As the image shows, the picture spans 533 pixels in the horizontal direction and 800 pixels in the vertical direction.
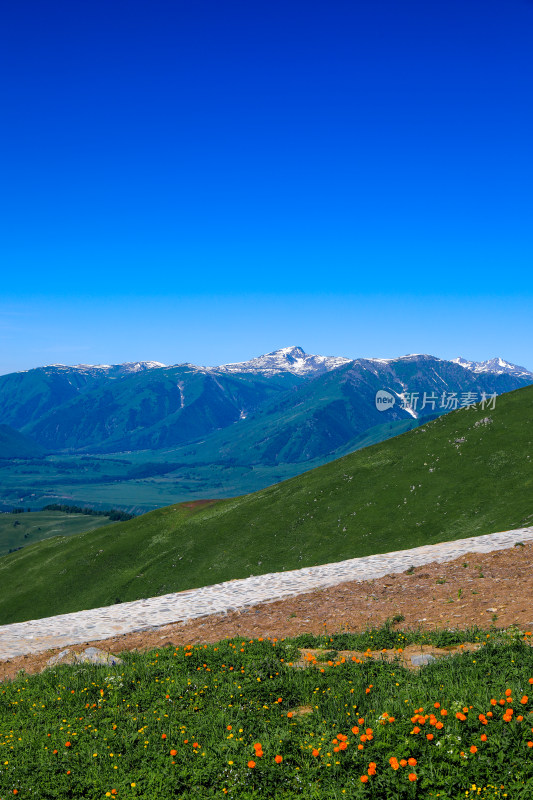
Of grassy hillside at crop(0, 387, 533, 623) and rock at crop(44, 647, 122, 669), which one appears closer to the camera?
rock at crop(44, 647, 122, 669)

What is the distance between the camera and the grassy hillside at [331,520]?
56.5 metres

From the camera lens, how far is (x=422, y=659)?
1272cm

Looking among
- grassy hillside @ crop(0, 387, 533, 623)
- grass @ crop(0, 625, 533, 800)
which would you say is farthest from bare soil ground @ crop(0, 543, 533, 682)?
grassy hillside @ crop(0, 387, 533, 623)

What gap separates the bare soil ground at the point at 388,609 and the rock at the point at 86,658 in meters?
0.63

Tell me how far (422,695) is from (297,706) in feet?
9.33

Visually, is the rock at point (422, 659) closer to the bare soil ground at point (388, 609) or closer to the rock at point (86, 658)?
the bare soil ground at point (388, 609)

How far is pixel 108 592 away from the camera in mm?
74875

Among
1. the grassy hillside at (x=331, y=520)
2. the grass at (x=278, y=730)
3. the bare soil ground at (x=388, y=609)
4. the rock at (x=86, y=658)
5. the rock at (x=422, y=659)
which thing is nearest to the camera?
the grass at (x=278, y=730)

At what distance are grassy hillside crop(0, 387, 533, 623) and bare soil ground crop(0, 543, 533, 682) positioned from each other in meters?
24.8

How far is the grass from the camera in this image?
7.96 meters

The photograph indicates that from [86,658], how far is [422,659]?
11.3 metres

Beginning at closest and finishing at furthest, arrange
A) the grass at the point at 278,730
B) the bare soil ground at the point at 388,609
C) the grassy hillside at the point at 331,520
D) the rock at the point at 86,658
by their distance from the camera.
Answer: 1. the grass at the point at 278,730
2. the rock at the point at 86,658
3. the bare soil ground at the point at 388,609
4. the grassy hillside at the point at 331,520

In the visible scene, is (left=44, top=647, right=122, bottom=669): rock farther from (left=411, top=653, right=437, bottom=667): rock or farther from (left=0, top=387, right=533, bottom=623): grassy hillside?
(left=0, top=387, right=533, bottom=623): grassy hillside

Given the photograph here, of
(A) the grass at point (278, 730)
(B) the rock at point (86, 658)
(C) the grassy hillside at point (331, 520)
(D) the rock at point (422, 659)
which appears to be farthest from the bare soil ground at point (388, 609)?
(C) the grassy hillside at point (331, 520)
